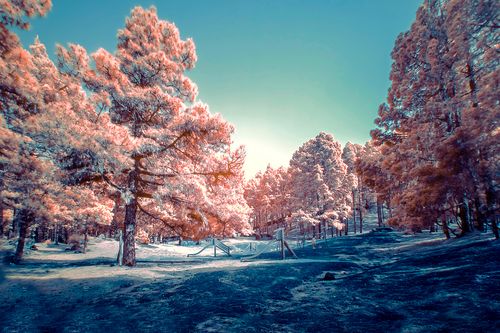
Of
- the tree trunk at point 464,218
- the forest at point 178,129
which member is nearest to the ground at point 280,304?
the forest at point 178,129

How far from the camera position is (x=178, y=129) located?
32.1 ft

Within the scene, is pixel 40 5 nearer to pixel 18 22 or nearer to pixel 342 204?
pixel 18 22

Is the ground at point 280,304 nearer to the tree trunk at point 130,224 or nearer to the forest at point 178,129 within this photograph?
the tree trunk at point 130,224

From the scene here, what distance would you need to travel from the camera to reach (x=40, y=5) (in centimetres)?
650

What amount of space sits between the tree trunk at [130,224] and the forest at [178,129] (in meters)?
0.06

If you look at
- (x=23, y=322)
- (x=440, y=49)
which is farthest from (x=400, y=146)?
(x=23, y=322)

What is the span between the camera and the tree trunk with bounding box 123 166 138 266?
432 inches

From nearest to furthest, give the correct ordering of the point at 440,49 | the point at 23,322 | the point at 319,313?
the point at 319,313
the point at 23,322
the point at 440,49

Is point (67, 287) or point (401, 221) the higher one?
point (401, 221)

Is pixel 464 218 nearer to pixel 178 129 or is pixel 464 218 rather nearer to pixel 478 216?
pixel 478 216

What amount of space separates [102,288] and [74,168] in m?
5.05

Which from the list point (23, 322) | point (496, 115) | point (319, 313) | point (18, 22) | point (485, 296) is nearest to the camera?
point (485, 296)

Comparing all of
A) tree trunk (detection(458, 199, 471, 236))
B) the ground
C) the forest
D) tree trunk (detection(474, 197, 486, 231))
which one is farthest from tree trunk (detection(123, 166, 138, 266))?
tree trunk (detection(458, 199, 471, 236))

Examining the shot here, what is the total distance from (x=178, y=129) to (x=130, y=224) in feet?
17.1
